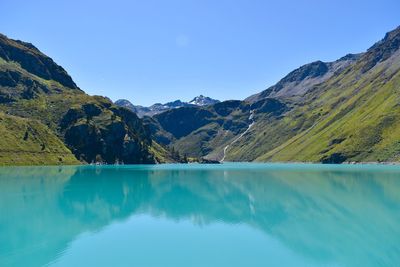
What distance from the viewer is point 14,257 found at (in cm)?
3378

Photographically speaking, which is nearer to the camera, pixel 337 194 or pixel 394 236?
pixel 394 236

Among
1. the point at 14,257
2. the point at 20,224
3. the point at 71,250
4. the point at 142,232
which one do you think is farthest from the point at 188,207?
the point at 14,257

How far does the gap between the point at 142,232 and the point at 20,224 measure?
15156 millimetres

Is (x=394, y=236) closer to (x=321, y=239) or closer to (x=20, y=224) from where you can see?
(x=321, y=239)

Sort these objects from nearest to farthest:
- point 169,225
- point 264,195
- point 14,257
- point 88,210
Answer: point 14,257 → point 169,225 → point 88,210 → point 264,195

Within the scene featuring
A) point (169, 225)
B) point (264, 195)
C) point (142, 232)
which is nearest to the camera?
point (142, 232)

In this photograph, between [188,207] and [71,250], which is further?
[188,207]

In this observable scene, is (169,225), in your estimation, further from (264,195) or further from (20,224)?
(264,195)

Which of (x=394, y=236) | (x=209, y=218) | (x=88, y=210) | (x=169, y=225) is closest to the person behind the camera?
(x=394, y=236)

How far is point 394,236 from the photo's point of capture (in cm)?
4309

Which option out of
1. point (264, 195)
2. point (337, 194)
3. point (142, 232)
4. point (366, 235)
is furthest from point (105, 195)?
point (366, 235)

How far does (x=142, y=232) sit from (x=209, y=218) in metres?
13.3

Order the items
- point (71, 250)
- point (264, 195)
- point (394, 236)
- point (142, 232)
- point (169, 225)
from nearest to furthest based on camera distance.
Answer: point (71, 250), point (394, 236), point (142, 232), point (169, 225), point (264, 195)

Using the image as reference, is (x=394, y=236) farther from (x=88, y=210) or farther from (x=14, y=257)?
(x=88, y=210)
